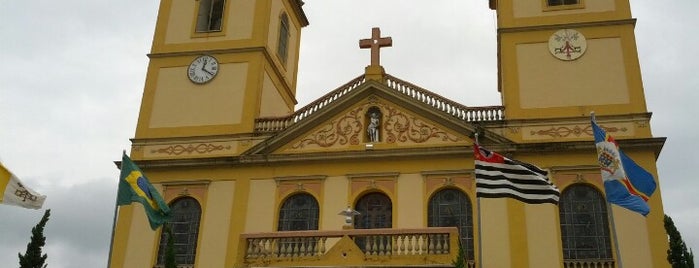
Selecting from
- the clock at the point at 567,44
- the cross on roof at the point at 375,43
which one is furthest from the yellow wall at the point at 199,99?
the clock at the point at 567,44

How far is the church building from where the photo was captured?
19.8m

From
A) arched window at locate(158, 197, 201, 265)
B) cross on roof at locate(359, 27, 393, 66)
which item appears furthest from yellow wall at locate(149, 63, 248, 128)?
cross on roof at locate(359, 27, 393, 66)

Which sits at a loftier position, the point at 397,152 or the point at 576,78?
the point at 576,78

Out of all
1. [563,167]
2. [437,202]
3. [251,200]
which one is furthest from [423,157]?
[251,200]

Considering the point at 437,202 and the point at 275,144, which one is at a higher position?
the point at 275,144

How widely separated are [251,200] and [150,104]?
210 inches

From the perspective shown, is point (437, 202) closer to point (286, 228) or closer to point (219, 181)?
point (286, 228)

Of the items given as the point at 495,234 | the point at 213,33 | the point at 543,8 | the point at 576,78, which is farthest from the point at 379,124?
the point at 213,33

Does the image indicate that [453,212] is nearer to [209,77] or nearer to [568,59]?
[568,59]

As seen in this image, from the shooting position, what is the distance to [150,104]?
24484 mm

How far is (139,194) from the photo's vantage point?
17484 millimetres

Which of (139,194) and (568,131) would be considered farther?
(568,131)

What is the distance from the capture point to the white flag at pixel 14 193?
39.7 ft

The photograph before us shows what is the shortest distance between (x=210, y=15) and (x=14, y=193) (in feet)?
49.5
